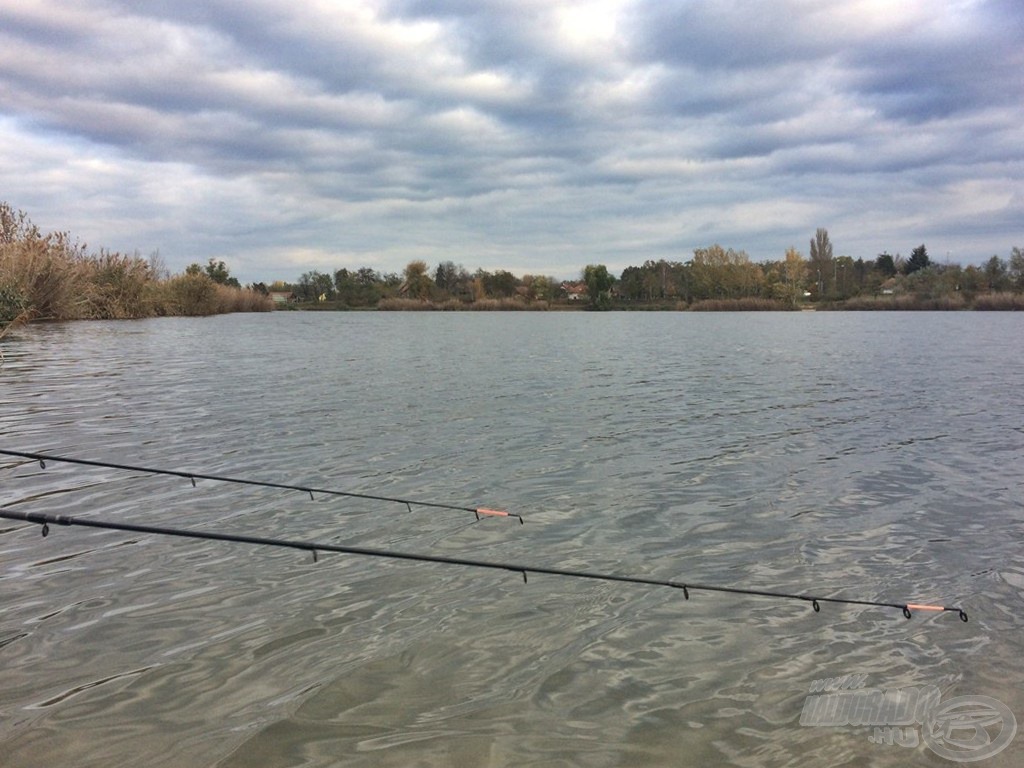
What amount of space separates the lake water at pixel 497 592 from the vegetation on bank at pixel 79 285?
18.3 meters

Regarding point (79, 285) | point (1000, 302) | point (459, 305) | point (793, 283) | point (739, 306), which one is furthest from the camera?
point (459, 305)

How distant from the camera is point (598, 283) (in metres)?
149

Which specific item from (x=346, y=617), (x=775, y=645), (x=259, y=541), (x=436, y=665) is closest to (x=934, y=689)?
(x=775, y=645)

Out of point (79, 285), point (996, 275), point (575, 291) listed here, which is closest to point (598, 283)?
point (575, 291)

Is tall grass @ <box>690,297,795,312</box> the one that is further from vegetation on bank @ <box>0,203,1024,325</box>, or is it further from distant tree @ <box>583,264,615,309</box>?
distant tree @ <box>583,264,615,309</box>

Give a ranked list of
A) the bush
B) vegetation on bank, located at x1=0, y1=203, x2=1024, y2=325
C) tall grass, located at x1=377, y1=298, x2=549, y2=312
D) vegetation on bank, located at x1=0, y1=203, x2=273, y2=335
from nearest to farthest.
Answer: vegetation on bank, located at x1=0, y1=203, x2=273, y2=335, vegetation on bank, located at x1=0, y1=203, x2=1024, y2=325, the bush, tall grass, located at x1=377, y1=298, x2=549, y2=312

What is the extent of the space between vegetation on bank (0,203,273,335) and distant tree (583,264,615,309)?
88796 millimetres

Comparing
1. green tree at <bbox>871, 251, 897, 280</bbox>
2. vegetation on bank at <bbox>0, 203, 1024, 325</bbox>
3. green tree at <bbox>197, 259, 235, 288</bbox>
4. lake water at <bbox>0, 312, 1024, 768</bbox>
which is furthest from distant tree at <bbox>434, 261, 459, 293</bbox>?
lake water at <bbox>0, 312, 1024, 768</bbox>

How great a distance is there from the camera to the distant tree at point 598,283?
5861 inches

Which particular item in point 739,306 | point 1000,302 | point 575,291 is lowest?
point 1000,302

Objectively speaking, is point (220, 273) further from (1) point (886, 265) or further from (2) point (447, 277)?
(1) point (886, 265)

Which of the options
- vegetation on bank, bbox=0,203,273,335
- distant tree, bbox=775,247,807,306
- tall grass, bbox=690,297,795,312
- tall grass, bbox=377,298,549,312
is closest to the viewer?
vegetation on bank, bbox=0,203,273,335

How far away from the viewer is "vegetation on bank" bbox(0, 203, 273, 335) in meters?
32.0

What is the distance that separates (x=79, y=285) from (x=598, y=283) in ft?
384
